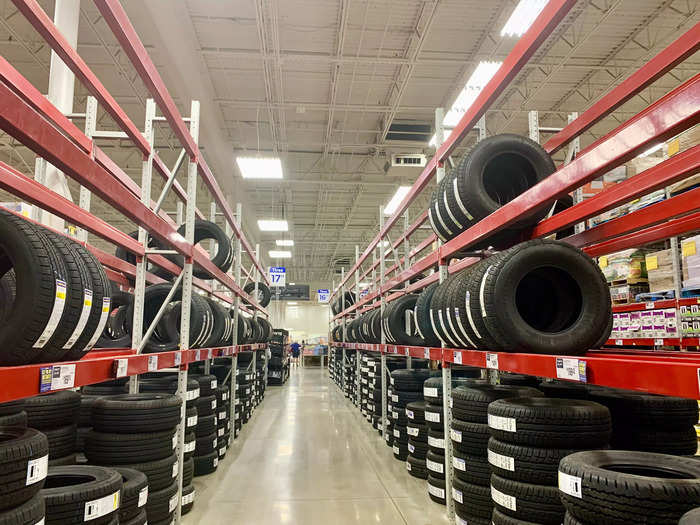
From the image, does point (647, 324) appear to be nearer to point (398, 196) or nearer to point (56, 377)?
point (56, 377)

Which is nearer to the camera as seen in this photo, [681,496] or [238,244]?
[681,496]

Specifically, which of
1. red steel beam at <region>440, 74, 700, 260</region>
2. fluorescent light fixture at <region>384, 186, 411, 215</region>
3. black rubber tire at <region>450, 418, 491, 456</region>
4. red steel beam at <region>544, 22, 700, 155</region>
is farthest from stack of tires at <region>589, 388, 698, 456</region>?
fluorescent light fixture at <region>384, 186, 411, 215</region>

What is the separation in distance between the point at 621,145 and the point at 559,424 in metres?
1.57

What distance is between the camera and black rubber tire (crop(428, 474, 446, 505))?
451 centimetres

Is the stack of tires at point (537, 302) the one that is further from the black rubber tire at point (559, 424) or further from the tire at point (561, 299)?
the black rubber tire at point (559, 424)

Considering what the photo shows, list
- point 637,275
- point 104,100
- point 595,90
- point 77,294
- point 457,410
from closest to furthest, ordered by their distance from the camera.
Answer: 1. point 77,294
2. point 104,100
3. point 457,410
4. point 637,275
5. point 595,90

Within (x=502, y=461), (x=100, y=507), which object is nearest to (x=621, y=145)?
(x=502, y=461)

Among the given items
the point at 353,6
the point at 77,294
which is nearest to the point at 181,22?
the point at 353,6

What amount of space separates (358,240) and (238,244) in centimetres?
1877

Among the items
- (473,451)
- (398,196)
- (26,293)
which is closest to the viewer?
(26,293)

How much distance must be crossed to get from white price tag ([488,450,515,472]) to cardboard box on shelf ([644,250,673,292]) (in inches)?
187

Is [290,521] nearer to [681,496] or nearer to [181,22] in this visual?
[681,496]

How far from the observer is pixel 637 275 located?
7.18 m

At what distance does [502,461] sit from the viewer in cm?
291
